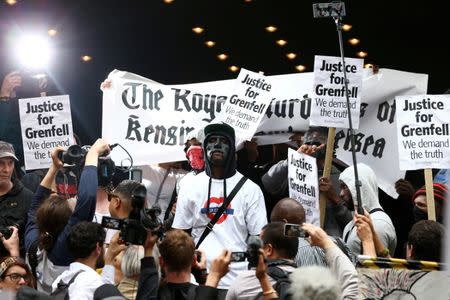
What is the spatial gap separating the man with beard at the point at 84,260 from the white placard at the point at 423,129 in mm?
3500

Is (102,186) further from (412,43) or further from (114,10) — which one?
(412,43)

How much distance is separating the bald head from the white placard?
2.04m

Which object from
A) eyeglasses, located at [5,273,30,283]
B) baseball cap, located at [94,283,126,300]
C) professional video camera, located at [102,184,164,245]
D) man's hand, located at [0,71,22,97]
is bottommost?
baseball cap, located at [94,283,126,300]

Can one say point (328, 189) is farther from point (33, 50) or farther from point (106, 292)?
point (33, 50)

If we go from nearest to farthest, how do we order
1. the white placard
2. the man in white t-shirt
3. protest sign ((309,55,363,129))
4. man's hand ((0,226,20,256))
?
man's hand ((0,226,20,256)) < the man in white t-shirt < the white placard < protest sign ((309,55,363,129))

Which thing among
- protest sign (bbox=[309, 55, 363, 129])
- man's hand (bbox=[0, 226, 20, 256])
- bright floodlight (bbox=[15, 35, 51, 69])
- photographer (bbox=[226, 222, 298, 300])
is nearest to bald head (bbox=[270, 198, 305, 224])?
photographer (bbox=[226, 222, 298, 300])

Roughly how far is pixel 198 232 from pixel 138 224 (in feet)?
7.53

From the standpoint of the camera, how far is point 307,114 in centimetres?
1121

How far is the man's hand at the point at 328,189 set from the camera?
9828 millimetres

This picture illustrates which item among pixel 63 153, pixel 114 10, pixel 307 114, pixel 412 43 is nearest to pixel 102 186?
pixel 63 153

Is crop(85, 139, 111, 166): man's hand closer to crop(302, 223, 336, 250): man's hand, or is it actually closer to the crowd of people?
the crowd of people

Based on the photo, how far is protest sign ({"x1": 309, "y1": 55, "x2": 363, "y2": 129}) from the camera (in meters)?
10.2

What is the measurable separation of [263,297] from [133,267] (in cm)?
110

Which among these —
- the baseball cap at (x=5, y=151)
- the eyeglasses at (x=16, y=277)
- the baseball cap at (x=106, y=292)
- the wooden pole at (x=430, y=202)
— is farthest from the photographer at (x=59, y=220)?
the wooden pole at (x=430, y=202)
